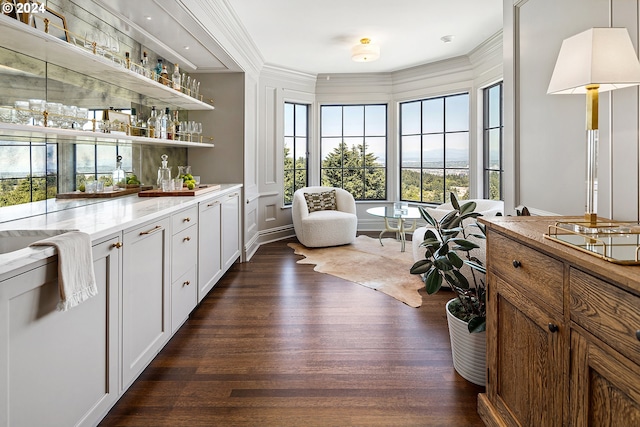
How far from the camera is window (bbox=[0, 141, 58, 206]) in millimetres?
2115

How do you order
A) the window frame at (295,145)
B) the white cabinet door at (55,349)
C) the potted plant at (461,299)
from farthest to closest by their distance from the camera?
the window frame at (295,145), the potted plant at (461,299), the white cabinet door at (55,349)

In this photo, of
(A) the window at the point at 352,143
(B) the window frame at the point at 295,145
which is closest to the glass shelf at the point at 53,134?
(B) the window frame at the point at 295,145

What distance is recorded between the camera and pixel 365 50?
4.99m

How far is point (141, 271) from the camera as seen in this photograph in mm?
2146

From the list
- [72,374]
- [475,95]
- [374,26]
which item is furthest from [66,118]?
[475,95]

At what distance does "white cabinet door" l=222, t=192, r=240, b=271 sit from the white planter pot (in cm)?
249

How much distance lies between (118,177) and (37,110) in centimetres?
122

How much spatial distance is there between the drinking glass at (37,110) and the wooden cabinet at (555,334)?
2.27 meters

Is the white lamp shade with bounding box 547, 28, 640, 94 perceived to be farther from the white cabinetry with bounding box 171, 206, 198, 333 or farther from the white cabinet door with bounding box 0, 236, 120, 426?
the white cabinetry with bounding box 171, 206, 198, 333

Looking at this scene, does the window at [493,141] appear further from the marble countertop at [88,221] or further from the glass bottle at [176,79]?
the marble countertop at [88,221]

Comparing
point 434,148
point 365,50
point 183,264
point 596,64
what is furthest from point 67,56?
point 434,148

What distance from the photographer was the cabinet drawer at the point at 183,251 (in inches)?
105

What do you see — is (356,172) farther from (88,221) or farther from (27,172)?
(88,221)

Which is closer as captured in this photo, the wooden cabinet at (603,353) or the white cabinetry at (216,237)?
the wooden cabinet at (603,353)
